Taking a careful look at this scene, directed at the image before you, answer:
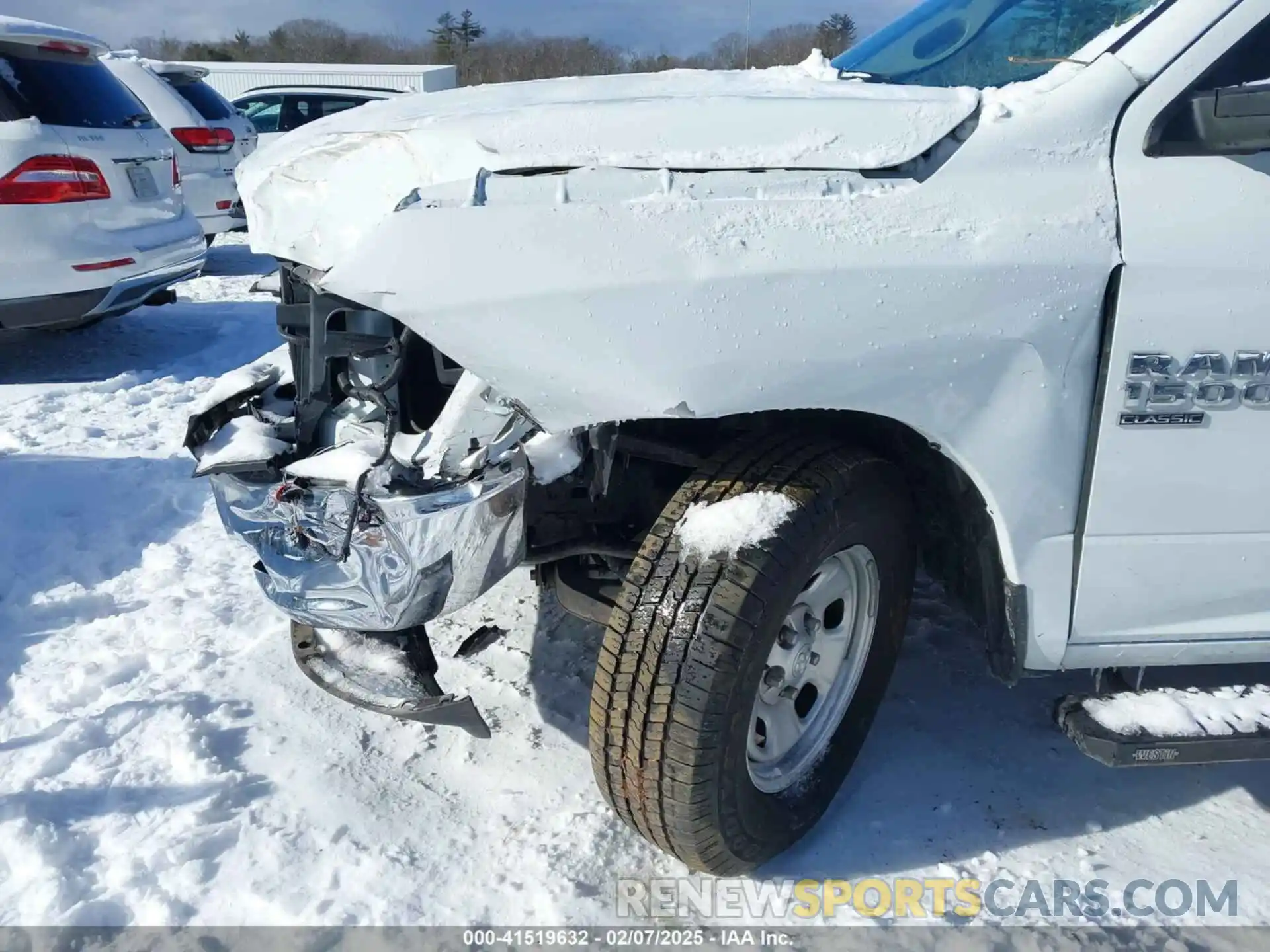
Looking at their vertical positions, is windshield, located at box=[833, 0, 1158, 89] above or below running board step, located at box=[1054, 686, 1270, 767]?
above

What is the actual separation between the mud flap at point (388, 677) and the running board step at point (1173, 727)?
1.36 m

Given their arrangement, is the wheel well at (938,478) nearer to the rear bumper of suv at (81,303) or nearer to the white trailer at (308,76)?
the rear bumper of suv at (81,303)

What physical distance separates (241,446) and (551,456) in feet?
2.50

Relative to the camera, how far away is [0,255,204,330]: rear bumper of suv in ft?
17.0

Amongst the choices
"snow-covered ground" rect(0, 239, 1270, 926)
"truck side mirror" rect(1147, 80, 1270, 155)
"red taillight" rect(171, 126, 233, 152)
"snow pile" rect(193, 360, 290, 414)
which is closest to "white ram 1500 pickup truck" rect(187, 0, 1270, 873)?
"truck side mirror" rect(1147, 80, 1270, 155)

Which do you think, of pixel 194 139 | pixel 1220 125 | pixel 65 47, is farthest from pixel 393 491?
pixel 194 139

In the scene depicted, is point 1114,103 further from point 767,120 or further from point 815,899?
point 815,899

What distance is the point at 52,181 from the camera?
518 centimetres

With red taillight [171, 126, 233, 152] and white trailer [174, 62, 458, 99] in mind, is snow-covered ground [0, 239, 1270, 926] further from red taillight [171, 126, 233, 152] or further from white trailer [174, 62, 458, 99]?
white trailer [174, 62, 458, 99]

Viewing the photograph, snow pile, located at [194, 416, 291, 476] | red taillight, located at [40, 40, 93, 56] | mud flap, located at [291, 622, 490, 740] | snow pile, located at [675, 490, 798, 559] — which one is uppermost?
red taillight, located at [40, 40, 93, 56]

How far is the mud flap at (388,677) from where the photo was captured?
216 centimetres

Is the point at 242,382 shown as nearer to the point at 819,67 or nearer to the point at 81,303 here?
the point at 819,67

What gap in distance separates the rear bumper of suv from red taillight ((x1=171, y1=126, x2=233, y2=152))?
3.25 m

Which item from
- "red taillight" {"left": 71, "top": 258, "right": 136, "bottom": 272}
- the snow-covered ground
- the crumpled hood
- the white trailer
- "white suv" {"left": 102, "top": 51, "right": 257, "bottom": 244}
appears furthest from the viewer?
the white trailer
